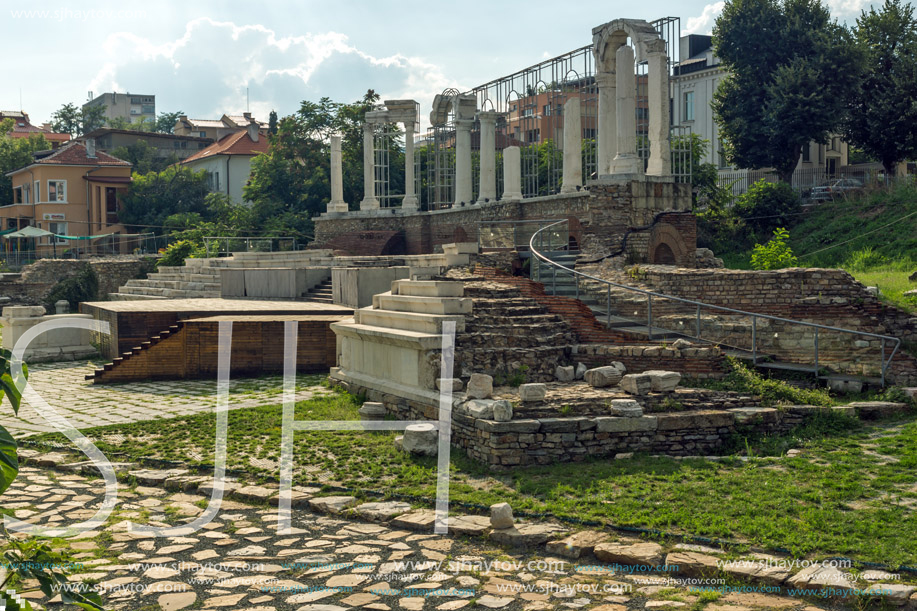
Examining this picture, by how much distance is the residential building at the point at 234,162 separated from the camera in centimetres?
5034

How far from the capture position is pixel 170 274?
26828 millimetres

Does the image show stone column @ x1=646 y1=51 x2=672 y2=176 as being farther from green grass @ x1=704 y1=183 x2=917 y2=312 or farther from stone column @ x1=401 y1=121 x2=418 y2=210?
stone column @ x1=401 y1=121 x2=418 y2=210

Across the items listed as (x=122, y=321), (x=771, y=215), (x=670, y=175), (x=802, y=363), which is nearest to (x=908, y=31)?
(x=771, y=215)

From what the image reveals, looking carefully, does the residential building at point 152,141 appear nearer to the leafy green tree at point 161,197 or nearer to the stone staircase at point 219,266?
the leafy green tree at point 161,197

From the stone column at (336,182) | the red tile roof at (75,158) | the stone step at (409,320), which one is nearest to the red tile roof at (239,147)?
the red tile roof at (75,158)

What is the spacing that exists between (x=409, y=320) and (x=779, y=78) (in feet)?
65.4

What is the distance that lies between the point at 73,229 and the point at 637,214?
3859cm

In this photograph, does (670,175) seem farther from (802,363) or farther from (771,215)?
(771,215)

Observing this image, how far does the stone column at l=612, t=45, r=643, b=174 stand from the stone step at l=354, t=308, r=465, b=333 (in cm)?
653

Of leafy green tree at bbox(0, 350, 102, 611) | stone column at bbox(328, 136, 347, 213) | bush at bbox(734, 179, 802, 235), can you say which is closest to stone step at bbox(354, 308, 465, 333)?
leafy green tree at bbox(0, 350, 102, 611)

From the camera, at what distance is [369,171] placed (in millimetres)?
31312

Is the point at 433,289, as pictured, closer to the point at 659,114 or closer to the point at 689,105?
the point at 659,114

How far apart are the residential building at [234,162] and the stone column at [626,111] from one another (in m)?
35.6

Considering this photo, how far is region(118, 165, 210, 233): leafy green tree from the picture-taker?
153 ft
